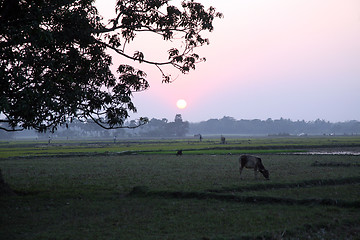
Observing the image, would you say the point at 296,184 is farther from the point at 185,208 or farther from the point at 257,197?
the point at 185,208

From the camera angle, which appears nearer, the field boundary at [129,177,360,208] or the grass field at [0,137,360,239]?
the grass field at [0,137,360,239]

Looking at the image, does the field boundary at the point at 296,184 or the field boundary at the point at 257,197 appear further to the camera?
the field boundary at the point at 296,184

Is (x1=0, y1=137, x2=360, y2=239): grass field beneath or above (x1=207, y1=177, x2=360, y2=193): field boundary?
beneath

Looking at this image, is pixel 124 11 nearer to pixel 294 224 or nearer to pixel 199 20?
pixel 199 20

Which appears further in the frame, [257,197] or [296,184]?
[296,184]

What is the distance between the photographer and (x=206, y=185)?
76.5 ft

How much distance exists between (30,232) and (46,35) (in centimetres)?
Result: 753

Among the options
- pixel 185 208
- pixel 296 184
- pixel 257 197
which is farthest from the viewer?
pixel 296 184

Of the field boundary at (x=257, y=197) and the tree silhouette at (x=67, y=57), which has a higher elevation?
the tree silhouette at (x=67, y=57)

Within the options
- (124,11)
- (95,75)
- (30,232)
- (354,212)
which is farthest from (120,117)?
(354,212)

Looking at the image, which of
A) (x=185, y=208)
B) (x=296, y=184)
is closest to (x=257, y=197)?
(x=185, y=208)

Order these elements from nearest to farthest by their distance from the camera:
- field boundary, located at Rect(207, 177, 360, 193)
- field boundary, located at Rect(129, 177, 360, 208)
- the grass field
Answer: the grass field → field boundary, located at Rect(129, 177, 360, 208) → field boundary, located at Rect(207, 177, 360, 193)

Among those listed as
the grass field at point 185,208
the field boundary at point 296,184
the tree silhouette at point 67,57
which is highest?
the tree silhouette at point 67,57

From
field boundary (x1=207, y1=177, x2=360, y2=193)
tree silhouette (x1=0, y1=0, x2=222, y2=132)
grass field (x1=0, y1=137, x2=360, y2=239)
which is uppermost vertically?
tree silhouette (x1=0, y1=0, x2=222, y2=132)
